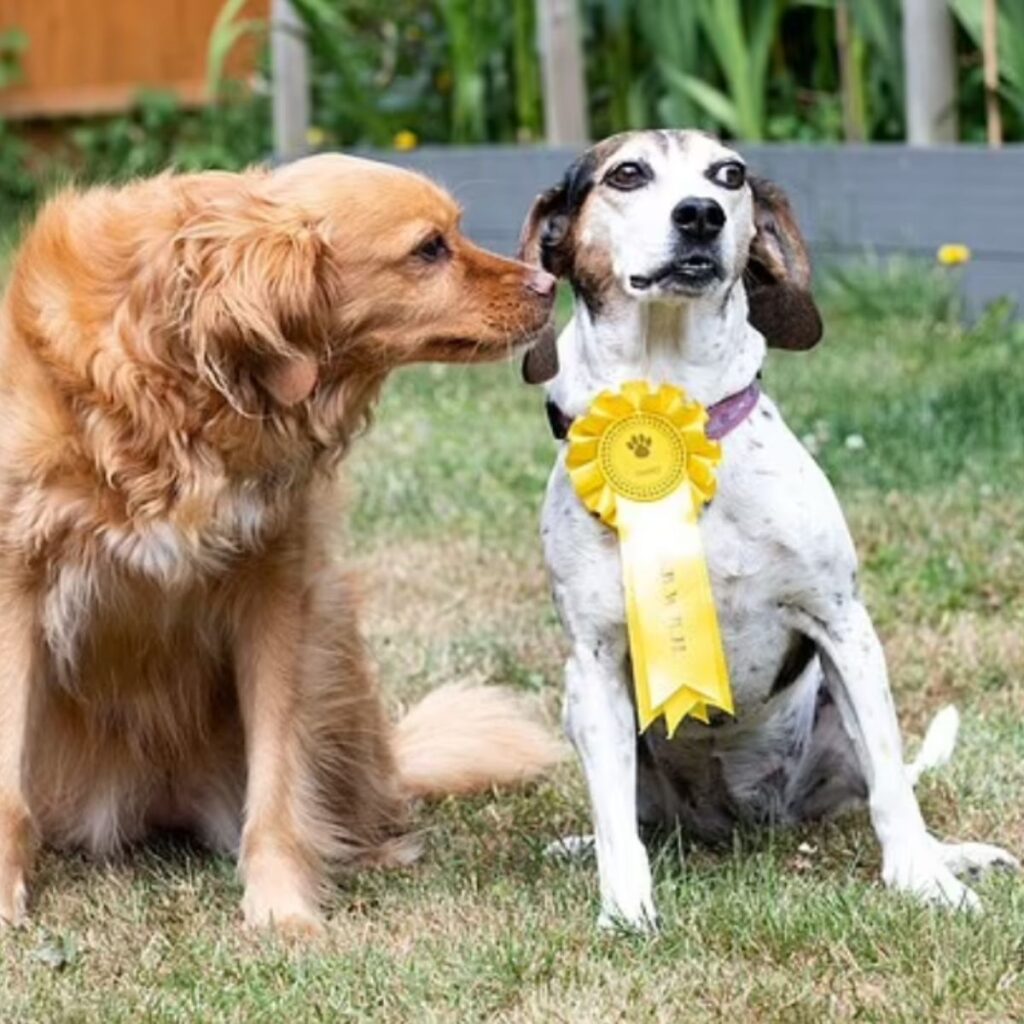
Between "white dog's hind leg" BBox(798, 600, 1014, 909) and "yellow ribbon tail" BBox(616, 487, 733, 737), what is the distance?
0.58ft

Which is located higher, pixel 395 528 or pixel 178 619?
pixel 178 619

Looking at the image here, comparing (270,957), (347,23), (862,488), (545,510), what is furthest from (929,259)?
(270,957)

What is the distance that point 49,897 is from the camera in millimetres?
4414

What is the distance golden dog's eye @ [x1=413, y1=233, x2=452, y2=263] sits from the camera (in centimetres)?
422

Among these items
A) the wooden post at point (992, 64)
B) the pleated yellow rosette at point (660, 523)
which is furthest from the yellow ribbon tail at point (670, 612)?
the wooden post at point (992, 64)

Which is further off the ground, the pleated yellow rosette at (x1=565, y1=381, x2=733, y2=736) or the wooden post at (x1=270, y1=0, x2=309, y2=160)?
the pleated yellow rosette at (x1=565, y1=381, x2=733, y2=736)

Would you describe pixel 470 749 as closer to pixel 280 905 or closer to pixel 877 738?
pixel 280 905

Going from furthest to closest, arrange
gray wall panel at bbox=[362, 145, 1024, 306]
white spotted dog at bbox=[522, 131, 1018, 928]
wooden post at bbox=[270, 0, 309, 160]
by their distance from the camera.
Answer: wooden post at bbox=[270, 0, 309, 160], gray wall panel at bbox=[362, 145, 1024, 306], white spotted dog at bbox=[522, 131, 1018, 928]

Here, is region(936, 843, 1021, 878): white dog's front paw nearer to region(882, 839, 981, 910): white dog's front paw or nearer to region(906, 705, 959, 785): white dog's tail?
region(882, 839, 981, 910): white dog's front paw

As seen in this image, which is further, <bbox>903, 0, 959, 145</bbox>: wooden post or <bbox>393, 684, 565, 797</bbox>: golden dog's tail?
<bbox>903, 0, 959, 145</bbox>: wooden post

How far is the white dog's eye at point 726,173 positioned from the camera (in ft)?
13.8

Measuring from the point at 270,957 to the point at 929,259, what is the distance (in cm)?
548

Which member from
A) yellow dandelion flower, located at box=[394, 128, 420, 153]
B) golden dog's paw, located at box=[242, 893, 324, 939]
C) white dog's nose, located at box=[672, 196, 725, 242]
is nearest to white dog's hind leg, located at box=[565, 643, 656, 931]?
golden dog's paw, located at box=[242, 893, 324, 939]

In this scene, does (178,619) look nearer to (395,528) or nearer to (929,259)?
(395,528)
